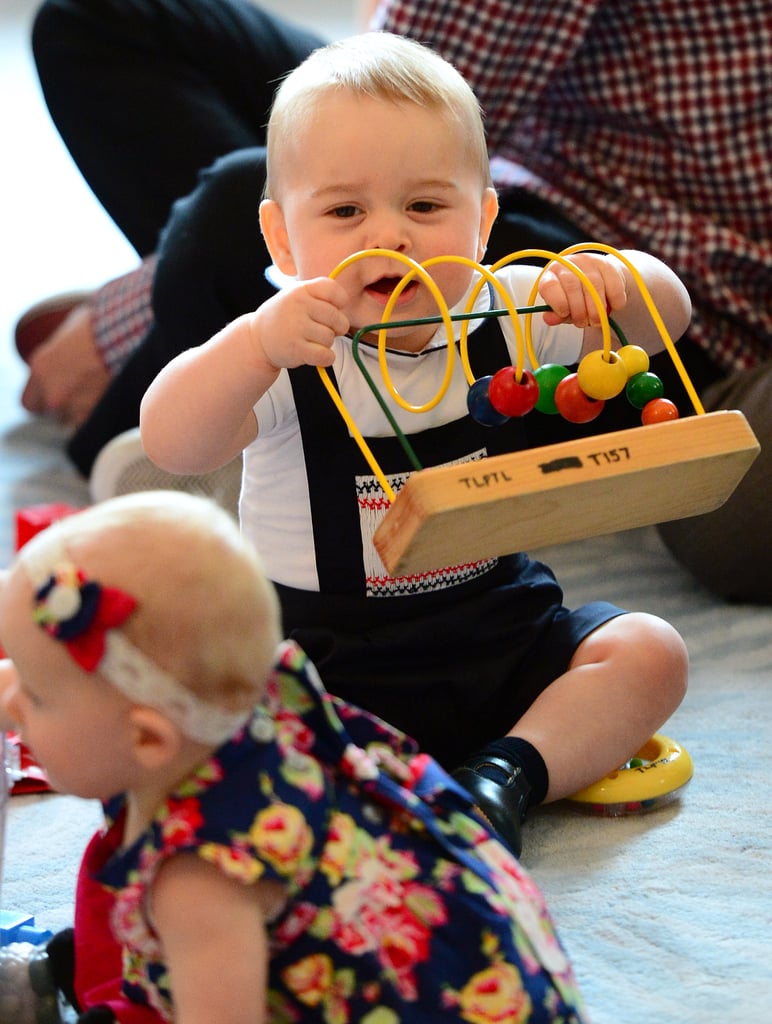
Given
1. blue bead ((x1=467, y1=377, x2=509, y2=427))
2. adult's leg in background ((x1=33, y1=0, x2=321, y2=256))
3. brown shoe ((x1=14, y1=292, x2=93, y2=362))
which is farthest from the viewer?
brown shoe ((x1=14, y1=292, x2=93, y2=362))

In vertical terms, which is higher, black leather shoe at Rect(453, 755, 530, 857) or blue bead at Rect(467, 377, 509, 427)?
blue bead at Rect(467, 377, 509, 427)

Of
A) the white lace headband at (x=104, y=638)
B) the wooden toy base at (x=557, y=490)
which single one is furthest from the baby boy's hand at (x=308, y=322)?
the white lace headband at (x=104, y=638)

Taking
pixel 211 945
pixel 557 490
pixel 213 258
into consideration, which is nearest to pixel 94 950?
pixel 211 945

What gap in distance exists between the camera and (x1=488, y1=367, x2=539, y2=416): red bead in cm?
80

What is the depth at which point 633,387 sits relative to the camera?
Answer: 854mm

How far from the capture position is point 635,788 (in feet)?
3.14

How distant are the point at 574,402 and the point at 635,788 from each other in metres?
0.31

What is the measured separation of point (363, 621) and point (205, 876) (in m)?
0.36

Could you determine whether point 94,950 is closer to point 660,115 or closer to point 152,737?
point 152,737

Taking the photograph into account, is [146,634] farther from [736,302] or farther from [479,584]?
[736,302]

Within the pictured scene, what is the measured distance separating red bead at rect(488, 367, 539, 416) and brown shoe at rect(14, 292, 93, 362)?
1.15m

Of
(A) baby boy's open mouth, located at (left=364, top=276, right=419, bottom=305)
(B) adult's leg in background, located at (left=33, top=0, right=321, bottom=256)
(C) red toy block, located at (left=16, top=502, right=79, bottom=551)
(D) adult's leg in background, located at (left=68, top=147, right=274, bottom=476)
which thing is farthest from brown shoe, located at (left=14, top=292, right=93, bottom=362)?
(A) baby boy's open mouth, located at (left=364, top=276, right=419, bottom=305)

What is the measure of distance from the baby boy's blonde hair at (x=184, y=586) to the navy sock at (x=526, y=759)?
33 centimetres

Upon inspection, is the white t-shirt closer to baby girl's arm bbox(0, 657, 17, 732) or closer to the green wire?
the green wire
